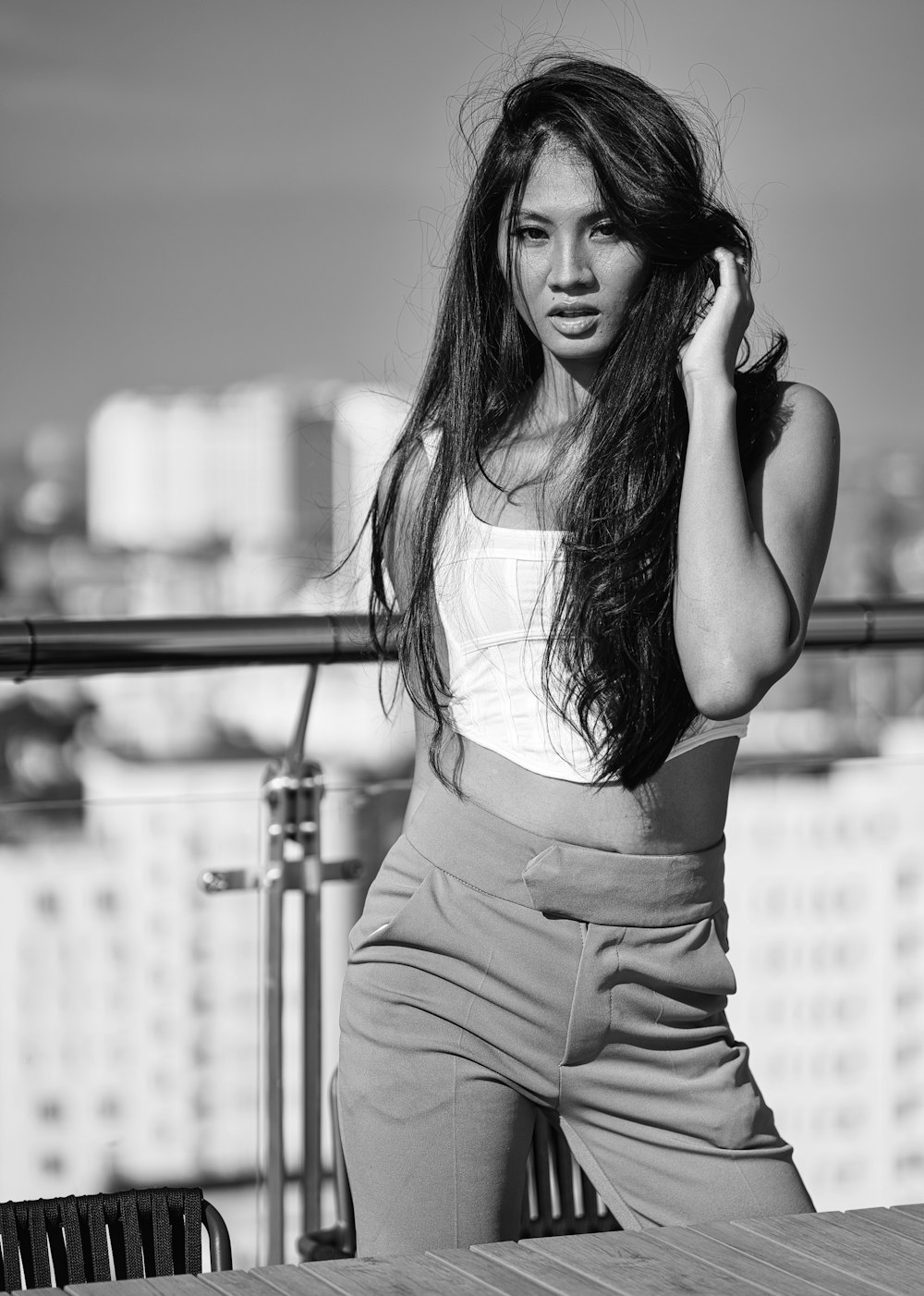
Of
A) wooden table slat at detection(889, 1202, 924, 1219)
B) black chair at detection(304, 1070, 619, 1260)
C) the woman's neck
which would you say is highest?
the woman's neck

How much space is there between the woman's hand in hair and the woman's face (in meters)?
0.08

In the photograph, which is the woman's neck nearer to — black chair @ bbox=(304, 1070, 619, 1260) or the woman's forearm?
the woman's forearm

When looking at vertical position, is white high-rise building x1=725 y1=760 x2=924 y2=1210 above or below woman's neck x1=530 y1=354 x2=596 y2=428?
below

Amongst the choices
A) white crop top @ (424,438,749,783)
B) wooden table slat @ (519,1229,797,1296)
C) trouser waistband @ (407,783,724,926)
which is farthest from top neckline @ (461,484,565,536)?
wooden table slat @ (519,1229,797,1296)

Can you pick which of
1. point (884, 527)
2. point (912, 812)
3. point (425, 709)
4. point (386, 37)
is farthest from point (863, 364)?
point (425, 709)

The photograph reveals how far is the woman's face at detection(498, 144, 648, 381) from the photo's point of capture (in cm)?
157

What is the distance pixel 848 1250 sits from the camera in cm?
122

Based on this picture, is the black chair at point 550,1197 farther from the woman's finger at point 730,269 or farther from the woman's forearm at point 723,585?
the woman's finger at point 730,269

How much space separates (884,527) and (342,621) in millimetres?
9144

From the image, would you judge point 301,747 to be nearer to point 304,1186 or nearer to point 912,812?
point 304,1186

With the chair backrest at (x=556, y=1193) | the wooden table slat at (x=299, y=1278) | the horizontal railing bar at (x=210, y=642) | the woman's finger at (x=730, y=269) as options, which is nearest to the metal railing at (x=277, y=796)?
the horizontal railing bar at (x=210, y=642)

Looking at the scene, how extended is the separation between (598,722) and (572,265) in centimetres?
43

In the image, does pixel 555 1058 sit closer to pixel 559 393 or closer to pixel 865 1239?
pixel 865 1239

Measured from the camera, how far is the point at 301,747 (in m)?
2.42
